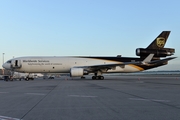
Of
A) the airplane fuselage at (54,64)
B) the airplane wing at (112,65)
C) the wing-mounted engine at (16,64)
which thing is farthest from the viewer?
the airplane fuselage at (54,64)

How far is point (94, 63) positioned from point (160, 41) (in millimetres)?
10991

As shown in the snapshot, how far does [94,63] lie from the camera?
34625 mm

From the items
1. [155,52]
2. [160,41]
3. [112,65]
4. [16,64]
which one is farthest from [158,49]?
[16,64]

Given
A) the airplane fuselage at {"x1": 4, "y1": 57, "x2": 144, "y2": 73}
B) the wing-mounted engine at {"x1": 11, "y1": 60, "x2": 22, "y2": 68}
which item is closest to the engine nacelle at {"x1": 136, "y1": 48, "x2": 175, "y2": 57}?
the airplane fuselage at {"x1": 4, "y1": 57, "x2": 144, "y2": 73}

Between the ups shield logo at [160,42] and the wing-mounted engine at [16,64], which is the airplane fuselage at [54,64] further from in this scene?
the ups shield logo at [160,42]

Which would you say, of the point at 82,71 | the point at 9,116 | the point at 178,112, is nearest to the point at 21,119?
the point at 9,116

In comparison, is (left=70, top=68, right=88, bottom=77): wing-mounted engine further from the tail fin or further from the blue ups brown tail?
the tail fin

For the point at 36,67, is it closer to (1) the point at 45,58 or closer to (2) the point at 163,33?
(1) the point at 45,58

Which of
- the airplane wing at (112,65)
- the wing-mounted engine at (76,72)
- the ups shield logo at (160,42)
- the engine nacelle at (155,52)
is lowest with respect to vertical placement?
the wing-mounted engine at (76,72)

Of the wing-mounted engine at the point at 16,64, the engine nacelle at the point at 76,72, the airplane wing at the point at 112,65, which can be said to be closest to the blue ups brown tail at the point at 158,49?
the airplane wing at the point at 112,65

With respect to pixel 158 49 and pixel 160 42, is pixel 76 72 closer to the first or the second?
pixel 158 49

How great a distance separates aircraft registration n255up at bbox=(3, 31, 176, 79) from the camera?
32.7m

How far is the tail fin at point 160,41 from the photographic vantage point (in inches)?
1390

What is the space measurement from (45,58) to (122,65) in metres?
11.5
